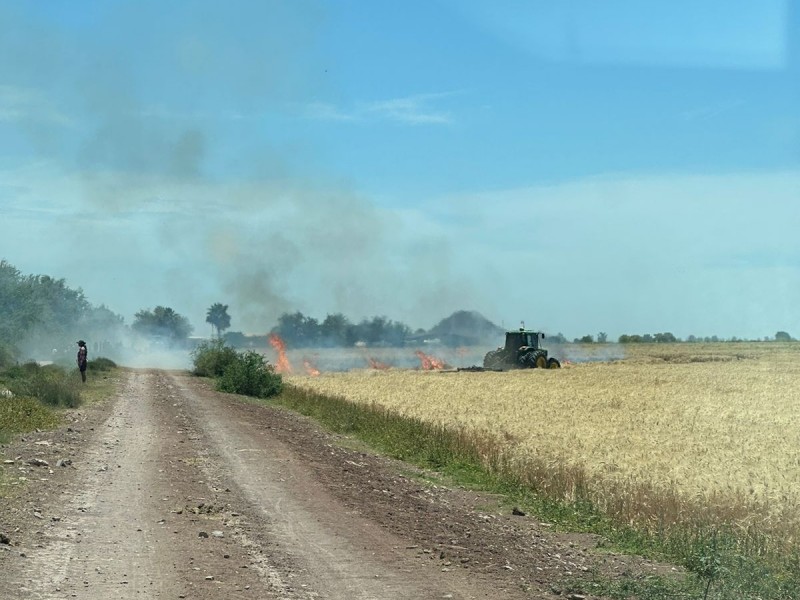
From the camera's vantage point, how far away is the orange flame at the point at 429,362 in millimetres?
80250

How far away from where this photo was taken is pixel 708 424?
25344 mm

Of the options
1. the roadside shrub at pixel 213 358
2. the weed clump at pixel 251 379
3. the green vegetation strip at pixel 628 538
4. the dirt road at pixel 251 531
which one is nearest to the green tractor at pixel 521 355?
the roadside shrub at pixel 213 358

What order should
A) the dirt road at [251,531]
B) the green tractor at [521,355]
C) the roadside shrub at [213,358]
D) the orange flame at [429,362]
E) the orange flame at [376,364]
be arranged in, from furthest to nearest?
the orange flame at [429,362]
the orange flame at [376,364]
the green tractor at [521,355]
the roadside shrub at [213,358]
the dirt road at [251,531]

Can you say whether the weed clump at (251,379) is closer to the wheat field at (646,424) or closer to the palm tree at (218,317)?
the wheat field at (646,424)

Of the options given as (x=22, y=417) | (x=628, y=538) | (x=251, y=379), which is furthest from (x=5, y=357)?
(x=628, y=538)

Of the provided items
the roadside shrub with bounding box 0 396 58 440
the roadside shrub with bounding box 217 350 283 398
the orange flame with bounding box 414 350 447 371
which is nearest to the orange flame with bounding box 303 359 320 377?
the orange flame with bounding box 414 350 447 371

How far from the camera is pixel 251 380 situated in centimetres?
4300

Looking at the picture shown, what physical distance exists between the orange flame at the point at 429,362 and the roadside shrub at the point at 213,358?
23218 mm

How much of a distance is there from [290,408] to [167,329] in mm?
117820

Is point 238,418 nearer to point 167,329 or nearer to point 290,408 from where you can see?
point 290,408

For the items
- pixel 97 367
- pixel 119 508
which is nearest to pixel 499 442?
pixel 119 508

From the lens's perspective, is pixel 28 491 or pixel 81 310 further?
pixel 81 310

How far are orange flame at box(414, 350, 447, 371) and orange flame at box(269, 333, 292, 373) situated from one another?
11.6 metres

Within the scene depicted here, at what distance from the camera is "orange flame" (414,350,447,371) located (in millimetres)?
80250
